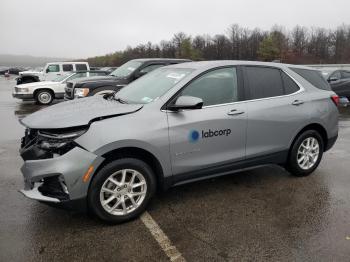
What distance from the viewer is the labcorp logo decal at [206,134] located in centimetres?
394

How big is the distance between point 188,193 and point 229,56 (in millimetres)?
80562

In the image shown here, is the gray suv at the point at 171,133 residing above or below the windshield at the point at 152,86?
below

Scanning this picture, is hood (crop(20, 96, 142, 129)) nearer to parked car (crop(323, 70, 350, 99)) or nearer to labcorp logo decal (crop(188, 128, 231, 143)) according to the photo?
labcorp logo decal (crop(188, 128, 231, 143))

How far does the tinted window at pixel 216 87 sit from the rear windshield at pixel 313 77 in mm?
1262

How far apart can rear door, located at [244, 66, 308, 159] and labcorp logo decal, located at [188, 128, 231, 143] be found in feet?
1.28

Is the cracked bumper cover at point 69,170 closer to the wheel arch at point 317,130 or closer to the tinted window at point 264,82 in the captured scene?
the tinted window at point 264,82

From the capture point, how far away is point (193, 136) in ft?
13.0

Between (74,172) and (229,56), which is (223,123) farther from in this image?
(229,56)

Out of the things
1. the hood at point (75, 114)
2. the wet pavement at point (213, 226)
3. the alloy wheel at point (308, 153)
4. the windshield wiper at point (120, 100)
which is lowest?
the wet pavement at point (213, 226)

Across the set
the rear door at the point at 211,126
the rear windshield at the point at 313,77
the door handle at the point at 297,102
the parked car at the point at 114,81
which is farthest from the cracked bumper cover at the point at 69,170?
the parked car at the point at 114,81

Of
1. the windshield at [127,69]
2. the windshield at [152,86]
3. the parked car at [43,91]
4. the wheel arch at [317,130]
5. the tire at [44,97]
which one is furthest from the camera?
the tire at [44,97]

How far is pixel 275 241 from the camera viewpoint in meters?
3.37

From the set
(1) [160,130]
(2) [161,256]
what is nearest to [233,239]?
(2) [161,256]

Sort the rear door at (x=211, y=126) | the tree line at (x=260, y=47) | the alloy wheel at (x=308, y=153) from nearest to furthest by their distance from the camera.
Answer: the rear door at (x=211, y=126)
the alloy wheel at (x=308, y=153)
the tree line at (x=260, y=47)
